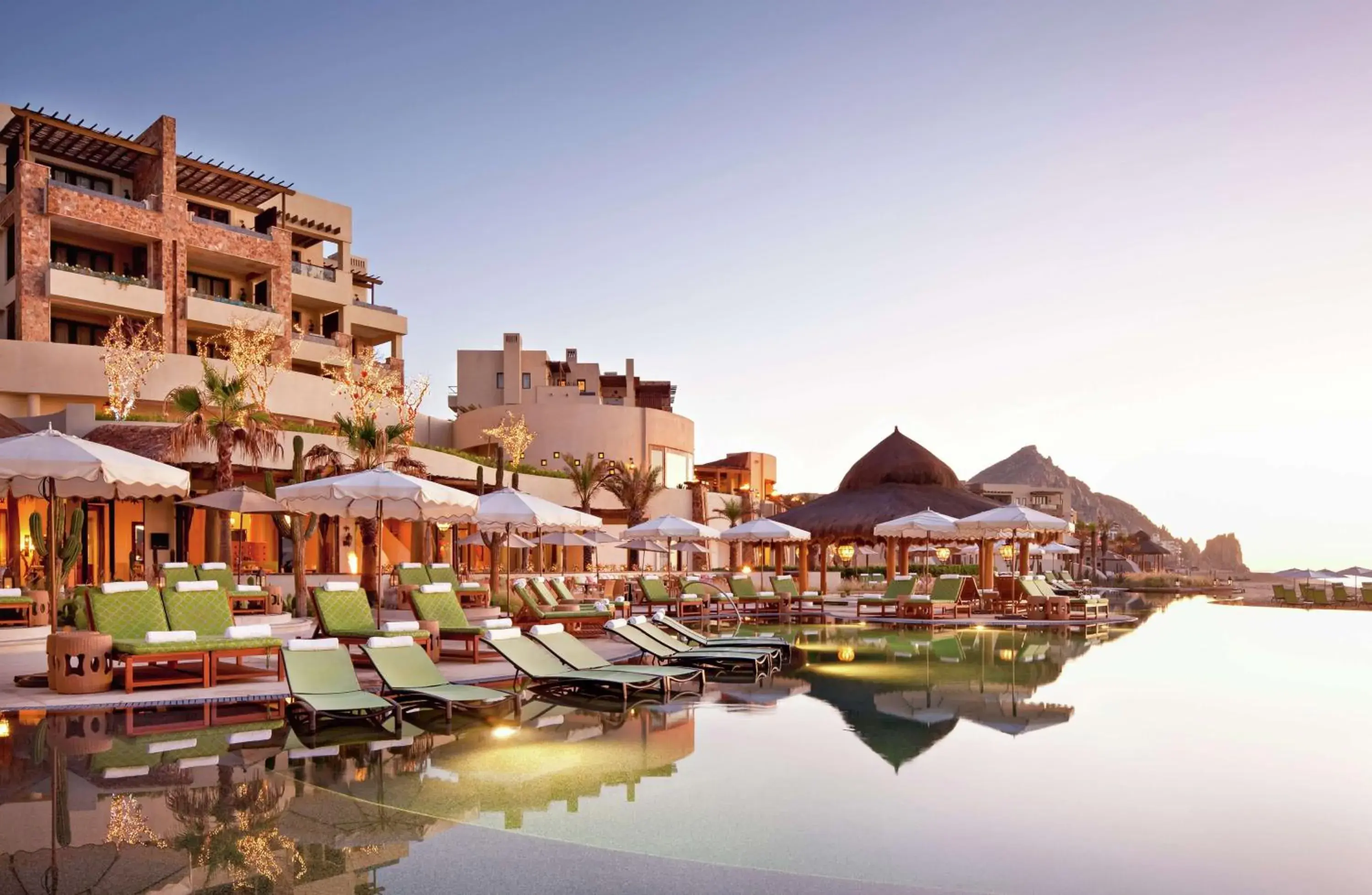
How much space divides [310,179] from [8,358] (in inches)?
1217

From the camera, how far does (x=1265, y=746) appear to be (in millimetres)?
8445

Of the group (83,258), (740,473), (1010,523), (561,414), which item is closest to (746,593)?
(1010,523)

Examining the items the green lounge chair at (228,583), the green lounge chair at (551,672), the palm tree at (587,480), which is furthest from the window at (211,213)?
the green lounge chair at (551,672)

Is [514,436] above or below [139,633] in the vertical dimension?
above

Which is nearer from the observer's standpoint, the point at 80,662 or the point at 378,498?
the point at 80,662

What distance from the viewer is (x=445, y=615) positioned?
1305 centimetres

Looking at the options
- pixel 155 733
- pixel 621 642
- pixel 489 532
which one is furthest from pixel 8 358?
pixel 155 733

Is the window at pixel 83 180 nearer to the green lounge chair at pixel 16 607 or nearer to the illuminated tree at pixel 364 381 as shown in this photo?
the illuminated tree at pixel 364 381

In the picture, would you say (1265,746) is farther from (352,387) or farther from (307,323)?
(307,323)

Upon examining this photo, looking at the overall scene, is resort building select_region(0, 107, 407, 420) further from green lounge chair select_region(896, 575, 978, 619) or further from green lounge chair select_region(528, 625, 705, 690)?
green lounge chair select_region(528, 625, 705, 690)

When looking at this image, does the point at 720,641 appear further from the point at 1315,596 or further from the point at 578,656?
the point at 1315,596

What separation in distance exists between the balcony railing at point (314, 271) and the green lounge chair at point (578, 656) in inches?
1298

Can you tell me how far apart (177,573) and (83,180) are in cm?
2638

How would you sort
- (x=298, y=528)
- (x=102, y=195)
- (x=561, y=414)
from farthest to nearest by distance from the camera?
1. (x=561, y=414)
2. (x=102, y=195)
3. (x=298, y=528)
